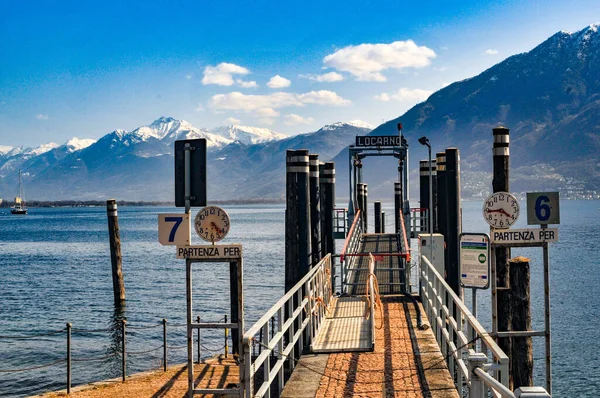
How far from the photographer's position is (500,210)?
11.7 m

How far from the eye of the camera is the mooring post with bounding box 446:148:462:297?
72.9 feet

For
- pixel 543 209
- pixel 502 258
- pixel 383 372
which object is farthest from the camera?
pixel 502 258

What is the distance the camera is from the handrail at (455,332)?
873cm

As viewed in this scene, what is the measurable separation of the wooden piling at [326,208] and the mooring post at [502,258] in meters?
12.0

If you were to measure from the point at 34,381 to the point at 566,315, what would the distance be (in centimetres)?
2977

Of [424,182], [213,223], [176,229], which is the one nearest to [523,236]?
[213,223]

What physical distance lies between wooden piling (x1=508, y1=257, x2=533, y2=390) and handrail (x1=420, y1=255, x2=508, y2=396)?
1.83 meters

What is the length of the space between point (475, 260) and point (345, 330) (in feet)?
12.1

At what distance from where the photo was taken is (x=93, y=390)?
17.2 meters

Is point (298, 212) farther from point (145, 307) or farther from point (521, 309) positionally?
point (145, 307)

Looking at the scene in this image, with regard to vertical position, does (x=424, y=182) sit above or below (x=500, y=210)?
above

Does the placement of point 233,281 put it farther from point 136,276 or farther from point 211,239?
point 136,276

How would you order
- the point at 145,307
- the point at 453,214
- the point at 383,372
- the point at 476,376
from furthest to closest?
the point at 145,307 → the point at 453,214 → the point at 383,372 → the point at 476,376

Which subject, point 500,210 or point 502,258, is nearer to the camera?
point 500,210
